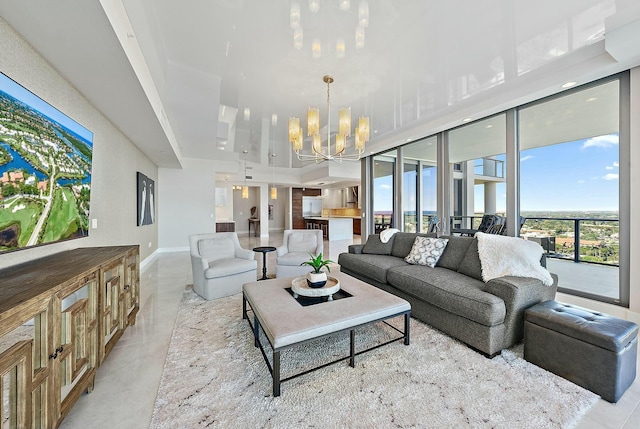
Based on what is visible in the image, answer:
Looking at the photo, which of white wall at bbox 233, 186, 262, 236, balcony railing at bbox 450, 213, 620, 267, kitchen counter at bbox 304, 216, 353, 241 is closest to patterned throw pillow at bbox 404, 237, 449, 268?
balcony railing at bbox 450, 213, 620, 267

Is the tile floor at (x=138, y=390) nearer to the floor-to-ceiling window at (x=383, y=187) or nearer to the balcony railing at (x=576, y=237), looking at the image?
the balcony railing at (x=576, y=237)

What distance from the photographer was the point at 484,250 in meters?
2.74

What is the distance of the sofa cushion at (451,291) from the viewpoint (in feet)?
6.86

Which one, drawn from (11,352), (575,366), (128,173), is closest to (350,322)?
(575,366)

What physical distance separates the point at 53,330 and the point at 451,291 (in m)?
2.80

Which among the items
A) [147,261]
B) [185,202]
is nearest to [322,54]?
[147,261]

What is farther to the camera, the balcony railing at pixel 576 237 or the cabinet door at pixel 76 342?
the balcony railing at pixel 576 237

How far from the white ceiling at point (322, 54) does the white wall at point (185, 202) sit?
134 inches

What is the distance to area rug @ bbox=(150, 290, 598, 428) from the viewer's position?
1.49 m

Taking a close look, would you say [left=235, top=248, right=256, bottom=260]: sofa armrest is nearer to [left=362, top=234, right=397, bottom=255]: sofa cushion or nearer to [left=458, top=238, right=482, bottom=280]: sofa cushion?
[left=362, top=234, right=397, bottom=255]: sofa cushion

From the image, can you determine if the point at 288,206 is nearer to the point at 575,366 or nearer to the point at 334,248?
the point at 334,248

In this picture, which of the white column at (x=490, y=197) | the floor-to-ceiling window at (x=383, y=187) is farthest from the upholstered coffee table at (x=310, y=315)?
the floor-to-ceiling window at (x=383, y=187)

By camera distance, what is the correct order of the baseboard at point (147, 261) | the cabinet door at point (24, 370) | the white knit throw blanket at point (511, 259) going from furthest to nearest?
the baseboard at point (147, 261)
the white knit throw blanket at point (511, 259)
the cabinet door at point (24, 370)

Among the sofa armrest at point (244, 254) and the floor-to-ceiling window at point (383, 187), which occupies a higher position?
the floor-to-ceiling window at point (383, 187)
